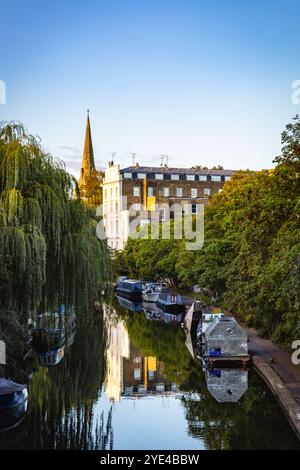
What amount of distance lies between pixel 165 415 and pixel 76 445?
4.55 meters

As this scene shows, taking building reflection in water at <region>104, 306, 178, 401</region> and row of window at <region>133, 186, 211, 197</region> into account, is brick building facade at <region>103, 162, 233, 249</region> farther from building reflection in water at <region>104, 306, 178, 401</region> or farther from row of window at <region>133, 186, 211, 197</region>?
building reflection in water at <region>104, 306, 178, 401</region>

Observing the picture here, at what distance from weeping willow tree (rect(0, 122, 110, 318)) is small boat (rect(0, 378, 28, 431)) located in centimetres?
242

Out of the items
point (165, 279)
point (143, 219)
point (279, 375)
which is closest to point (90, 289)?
point (279, 375)

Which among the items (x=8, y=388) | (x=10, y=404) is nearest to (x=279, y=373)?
(x=10, y=404)

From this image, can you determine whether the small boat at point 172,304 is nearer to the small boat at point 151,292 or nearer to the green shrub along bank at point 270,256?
the small boat at point 151,292

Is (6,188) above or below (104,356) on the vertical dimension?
above

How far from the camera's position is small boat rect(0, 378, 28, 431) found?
797 inches

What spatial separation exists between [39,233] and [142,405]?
24.7 ft

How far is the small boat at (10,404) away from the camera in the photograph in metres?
20.2

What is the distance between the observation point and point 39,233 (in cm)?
2100

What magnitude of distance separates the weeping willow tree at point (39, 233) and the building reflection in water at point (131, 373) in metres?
4.91

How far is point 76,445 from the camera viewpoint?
744 inches

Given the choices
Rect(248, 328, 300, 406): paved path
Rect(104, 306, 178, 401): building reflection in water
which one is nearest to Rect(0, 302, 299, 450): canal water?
Rect(104, 306, 178, 401): building reflection in water
